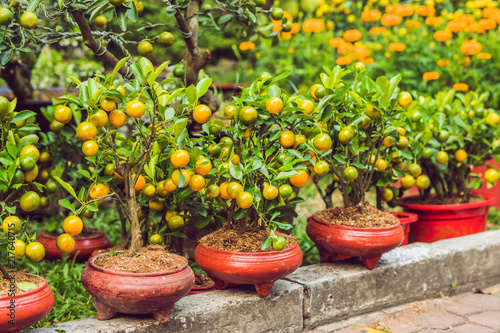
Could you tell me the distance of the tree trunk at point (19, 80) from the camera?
11.4 feet

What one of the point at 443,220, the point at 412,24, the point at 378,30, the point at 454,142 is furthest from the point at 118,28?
the point at 412,24

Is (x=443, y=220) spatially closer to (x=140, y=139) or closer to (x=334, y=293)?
(x=334, y=293)

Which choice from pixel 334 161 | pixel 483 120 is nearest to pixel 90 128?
pixel 334 161

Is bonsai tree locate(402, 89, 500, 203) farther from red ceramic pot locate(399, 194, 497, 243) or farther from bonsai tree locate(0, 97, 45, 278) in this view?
bonsai tree locate(0, 97, 45, 278)

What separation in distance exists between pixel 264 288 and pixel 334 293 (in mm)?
447

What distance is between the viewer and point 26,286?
1.67m

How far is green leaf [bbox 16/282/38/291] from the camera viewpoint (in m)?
1.66

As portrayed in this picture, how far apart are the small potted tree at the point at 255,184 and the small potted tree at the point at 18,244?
664 millimetres

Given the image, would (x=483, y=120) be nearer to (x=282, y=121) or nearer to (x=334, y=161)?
(x=334, y=161)

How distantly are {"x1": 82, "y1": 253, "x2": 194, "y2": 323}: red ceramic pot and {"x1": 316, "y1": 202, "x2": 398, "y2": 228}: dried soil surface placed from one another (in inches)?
38.6

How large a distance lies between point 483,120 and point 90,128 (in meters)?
2.50

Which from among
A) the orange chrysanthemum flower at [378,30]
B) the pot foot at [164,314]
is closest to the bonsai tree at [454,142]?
the pot foot at [164,314]

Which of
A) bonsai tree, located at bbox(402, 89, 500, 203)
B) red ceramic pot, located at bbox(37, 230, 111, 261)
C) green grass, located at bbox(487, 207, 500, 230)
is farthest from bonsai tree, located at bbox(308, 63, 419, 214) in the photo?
green grass, located at bbox(487, 207, 500, 230)

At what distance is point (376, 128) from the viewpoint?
8.45 feet
